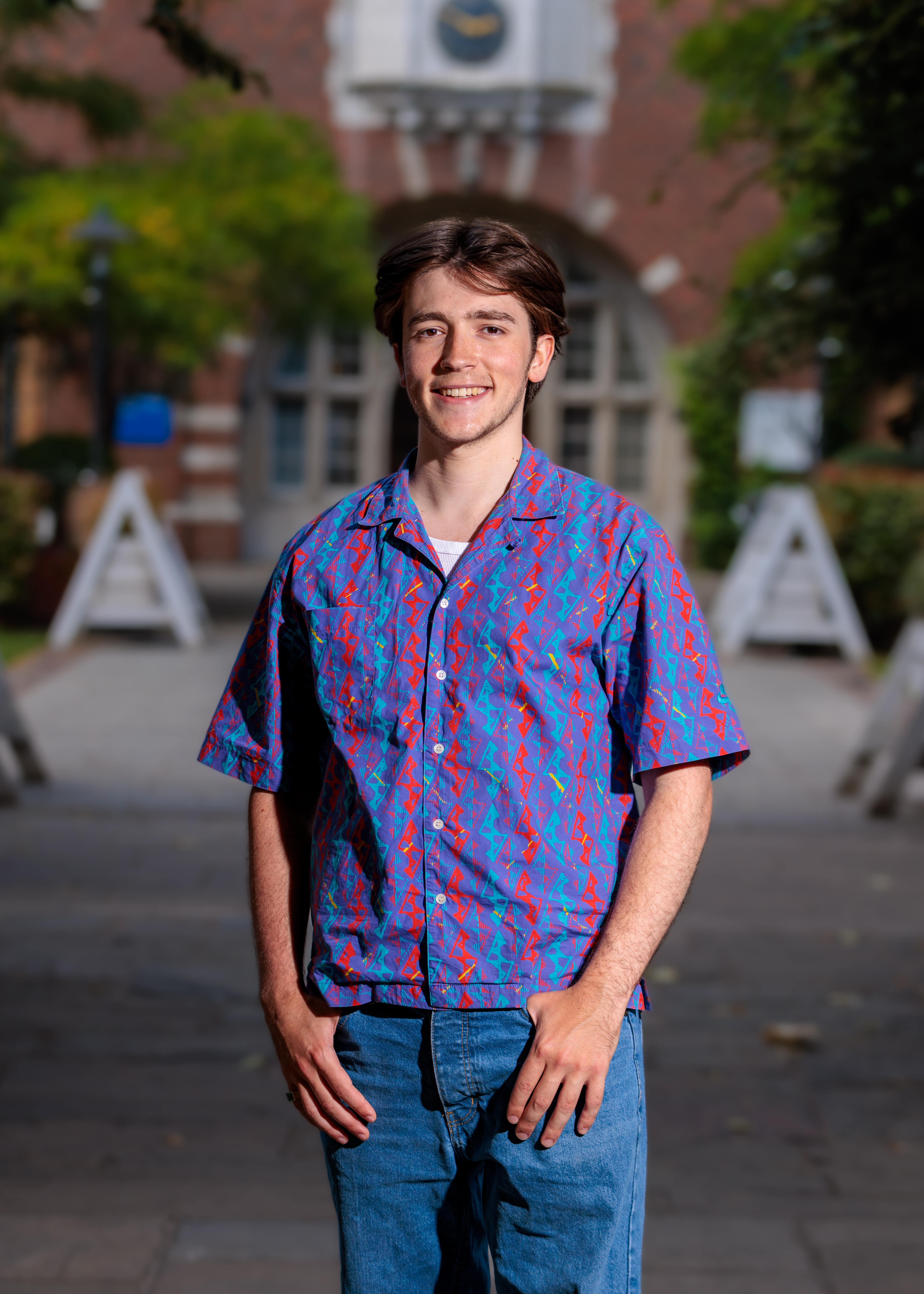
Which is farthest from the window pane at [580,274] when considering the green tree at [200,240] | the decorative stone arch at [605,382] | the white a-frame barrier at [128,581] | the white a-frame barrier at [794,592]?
the white a-frame barrier at [128,581]

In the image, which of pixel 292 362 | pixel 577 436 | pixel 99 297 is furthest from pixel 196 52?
pixel 577 436

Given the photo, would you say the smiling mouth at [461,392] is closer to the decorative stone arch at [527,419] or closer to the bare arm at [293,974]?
the bare arm at [293,974]

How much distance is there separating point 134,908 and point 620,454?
18.3m

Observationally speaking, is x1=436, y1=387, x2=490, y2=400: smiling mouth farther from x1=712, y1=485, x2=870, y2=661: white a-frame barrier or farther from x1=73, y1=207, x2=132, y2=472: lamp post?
x1=73, y1=207, x2=132, y2=472: lamp post

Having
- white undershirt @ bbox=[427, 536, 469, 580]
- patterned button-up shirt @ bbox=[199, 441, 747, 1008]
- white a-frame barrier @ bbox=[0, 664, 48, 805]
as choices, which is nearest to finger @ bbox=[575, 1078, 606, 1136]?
patterned button-up shirt @ bbox=[199, 441, 747, 1008]

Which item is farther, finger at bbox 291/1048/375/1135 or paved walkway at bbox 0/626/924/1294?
paved walkway at bbox 0/626/924/1294

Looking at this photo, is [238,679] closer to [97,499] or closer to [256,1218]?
[256,1218]

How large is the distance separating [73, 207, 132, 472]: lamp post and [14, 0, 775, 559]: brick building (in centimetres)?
533

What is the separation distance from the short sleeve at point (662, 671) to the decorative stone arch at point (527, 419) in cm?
2017

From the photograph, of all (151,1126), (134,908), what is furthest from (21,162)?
(151,1126)

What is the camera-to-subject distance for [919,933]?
543 centimetres

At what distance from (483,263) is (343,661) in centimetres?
48

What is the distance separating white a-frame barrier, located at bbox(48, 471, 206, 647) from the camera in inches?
488

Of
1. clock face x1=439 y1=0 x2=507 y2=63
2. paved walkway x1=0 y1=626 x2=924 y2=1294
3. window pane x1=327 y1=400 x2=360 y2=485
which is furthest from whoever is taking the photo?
window pane x1=327 y1=400 x2=360 y2=485
